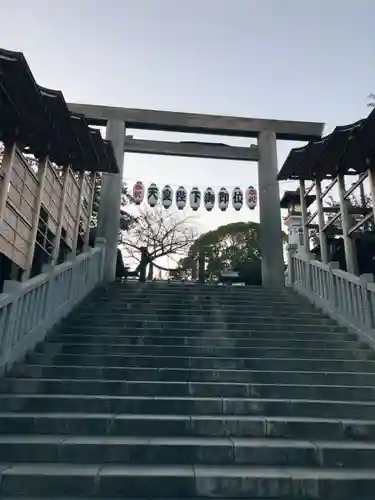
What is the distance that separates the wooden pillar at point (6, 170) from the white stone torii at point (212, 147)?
4.61 meters

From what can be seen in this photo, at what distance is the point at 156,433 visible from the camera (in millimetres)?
3223

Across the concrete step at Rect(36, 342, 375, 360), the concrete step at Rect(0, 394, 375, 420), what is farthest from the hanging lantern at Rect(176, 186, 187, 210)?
the concrete step at Rect(0, 394, 375, 420)

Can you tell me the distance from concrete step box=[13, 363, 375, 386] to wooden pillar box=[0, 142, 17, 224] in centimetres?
212

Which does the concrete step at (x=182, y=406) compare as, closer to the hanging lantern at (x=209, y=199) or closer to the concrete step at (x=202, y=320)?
the concrete step at (x=202, y=320)

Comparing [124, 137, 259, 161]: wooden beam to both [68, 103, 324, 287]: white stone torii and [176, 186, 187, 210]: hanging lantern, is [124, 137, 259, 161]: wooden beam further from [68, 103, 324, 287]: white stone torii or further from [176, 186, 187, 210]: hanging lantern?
[176, 186, 187, 210]: hanging lantern

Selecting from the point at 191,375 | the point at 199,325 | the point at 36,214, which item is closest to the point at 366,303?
the point at 199,325

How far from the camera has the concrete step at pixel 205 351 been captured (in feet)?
15.7

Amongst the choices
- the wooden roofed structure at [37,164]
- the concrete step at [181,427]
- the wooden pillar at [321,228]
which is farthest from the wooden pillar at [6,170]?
the wooden pillar at [321,228]

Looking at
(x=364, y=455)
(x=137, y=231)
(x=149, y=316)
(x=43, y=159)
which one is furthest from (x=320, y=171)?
(x=137, y=231)

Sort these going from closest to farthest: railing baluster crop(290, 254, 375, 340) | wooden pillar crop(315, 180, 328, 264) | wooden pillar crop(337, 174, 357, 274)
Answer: railing baluster crop(290, 254, 375, 340), wooden pillar crop(337, 174, 357, 274), wooden pillar crop(315, 180, 328, 264)

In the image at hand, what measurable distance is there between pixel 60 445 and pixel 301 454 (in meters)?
1.88

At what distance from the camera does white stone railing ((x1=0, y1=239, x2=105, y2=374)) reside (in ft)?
13.3

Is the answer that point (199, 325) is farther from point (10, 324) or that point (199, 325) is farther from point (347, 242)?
point (347, 242)

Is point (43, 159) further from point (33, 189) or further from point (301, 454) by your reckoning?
point (301, 454)
